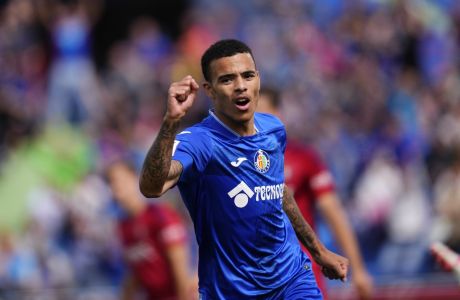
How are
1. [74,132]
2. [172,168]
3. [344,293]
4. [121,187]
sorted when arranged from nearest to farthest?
[172,168]
[121,187]
[344,293]
[74,132]

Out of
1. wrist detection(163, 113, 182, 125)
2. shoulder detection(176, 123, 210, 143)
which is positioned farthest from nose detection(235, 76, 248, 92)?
wrist detection(163, 113, 182, 125)

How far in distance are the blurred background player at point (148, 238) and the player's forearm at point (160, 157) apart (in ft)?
12.5

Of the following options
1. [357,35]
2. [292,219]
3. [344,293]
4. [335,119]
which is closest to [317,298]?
[292,219]

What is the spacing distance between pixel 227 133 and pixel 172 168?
657 millimetres

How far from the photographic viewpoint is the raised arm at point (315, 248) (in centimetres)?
687

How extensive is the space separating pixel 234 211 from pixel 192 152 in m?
0.48

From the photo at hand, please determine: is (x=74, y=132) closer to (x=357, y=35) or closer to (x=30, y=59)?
(x=30, y=59)

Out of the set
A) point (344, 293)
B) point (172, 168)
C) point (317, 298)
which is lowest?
point (344, 293)

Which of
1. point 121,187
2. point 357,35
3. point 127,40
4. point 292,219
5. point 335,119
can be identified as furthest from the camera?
point 127,40

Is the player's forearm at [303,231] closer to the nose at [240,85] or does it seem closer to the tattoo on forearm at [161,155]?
the nose at [240,85]

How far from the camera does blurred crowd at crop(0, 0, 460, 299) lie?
44.7 ft

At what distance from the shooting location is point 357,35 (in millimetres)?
16125

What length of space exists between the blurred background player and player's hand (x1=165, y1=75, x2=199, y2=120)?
3.97 metres

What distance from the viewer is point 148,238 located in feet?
32.2
